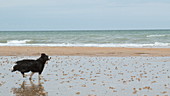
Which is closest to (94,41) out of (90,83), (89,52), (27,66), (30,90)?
(89,52)

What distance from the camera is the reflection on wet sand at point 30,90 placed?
10148 mm

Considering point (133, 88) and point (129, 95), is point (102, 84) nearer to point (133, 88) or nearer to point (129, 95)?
point (133, 88)

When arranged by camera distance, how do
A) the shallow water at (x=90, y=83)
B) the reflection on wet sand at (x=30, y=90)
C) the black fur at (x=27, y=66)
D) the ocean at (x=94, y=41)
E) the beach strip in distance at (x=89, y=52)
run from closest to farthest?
the reflection on wet sand at (x=30, y=90), the shallow water at (x=90, y=83), the black fur at (x=27, y=66), the beach strip in distance at (x=89, y=52), the ocean at (x=94, y=41)

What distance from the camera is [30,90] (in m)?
10.9

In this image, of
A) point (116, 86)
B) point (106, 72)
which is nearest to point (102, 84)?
point (116, 86)

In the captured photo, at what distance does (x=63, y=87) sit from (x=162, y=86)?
3.33 meters

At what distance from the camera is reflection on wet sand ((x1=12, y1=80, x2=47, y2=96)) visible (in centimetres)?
1015

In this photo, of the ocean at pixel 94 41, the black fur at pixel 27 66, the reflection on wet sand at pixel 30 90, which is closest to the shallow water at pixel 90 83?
the reflection on wet sand at pixel 30 90

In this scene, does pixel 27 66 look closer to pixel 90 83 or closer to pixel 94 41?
pixel 90 83

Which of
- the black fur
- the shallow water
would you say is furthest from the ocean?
the black fur

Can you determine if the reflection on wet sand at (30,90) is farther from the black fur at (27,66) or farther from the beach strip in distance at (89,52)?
the beach strip in distance at (89,52)

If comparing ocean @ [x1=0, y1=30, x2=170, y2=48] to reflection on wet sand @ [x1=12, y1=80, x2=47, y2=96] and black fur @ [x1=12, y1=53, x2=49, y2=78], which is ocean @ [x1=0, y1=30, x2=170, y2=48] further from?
reflection on wet sand @ [x1=12, y1=80, x2=47, y2=96]

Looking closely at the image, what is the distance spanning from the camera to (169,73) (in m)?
14.9

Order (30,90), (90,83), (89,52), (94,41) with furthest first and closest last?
(94,41) < (89,52) < (90,83) < (30,90)
